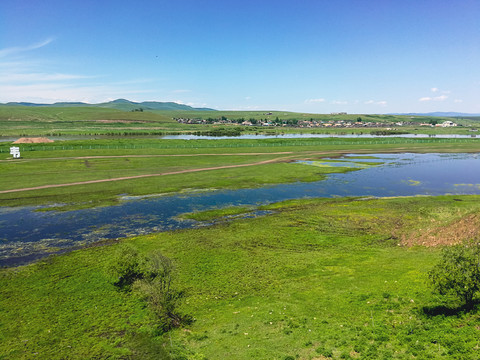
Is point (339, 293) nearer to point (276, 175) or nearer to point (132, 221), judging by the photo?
point (132, 221)

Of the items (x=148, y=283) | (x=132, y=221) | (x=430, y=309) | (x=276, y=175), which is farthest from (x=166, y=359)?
(x=276, y=175)

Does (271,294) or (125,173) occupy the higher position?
(125,173)

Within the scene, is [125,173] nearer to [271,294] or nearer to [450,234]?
[271,294]

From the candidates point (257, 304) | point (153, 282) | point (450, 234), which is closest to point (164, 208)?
point (153, 282)

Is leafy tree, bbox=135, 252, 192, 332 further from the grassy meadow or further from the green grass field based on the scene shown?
the green grass field

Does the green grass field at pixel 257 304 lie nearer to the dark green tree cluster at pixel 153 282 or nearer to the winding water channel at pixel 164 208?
the dark green tree cluster at pixel 153 282

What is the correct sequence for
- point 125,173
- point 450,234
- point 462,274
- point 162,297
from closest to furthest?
point 462,274 < point 162,297 < point 450,234 < point 125,173
